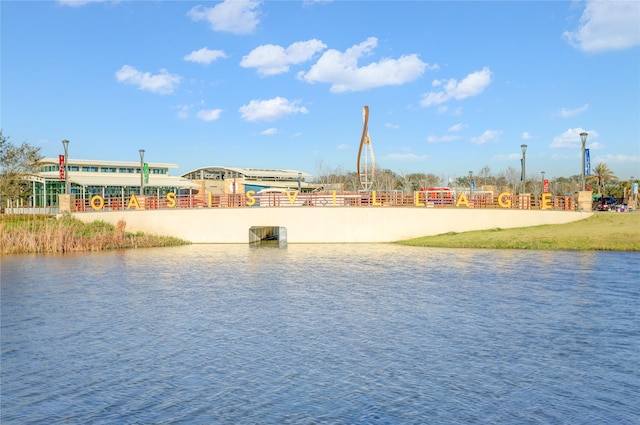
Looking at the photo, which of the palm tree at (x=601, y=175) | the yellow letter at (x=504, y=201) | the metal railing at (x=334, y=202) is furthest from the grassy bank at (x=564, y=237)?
the palm tree at (x=601, y=175)

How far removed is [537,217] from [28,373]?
4078 centimetres

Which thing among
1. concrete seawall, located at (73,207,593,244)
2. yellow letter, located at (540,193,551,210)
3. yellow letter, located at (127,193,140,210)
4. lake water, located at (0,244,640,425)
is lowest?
lake water, located at (0,244,640,425)

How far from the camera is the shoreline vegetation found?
124 ft

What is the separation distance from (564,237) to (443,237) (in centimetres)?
869

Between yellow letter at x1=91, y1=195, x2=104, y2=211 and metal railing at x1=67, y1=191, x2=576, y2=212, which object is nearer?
metal railing at x1=67, y1=191, x2=576, y2=212

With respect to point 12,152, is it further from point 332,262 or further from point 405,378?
point 405,378

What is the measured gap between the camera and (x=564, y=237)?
39250mm

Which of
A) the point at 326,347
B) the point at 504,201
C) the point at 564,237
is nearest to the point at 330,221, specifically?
the point at 504,201

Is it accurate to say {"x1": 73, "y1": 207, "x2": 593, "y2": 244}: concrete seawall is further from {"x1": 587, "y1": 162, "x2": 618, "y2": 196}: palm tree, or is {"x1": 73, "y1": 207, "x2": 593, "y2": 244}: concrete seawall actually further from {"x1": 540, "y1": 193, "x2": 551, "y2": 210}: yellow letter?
{"x1": 587, "y1": 162, "x2": 618, "y2": 196}: palm tree

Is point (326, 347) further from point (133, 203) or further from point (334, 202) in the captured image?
point (133, 203)

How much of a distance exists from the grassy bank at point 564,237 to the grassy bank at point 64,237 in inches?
809

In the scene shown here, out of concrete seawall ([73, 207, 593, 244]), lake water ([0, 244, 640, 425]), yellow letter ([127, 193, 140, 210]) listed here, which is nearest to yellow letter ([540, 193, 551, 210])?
concrete seawall ([73, 207, 593, 244])

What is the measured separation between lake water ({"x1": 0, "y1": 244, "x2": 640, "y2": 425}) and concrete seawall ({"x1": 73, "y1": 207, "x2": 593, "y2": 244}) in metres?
17.7

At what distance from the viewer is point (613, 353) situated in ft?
46.7
